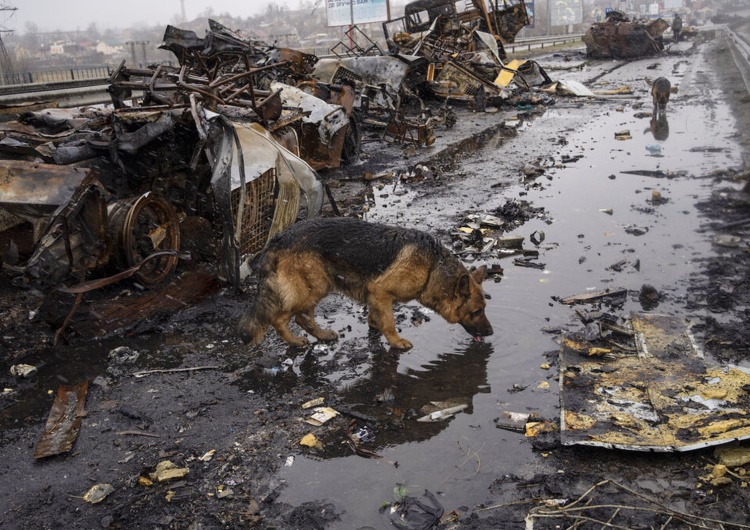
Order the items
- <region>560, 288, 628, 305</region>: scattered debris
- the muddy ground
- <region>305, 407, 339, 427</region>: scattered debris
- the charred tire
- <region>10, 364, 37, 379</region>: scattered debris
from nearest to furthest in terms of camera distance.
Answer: the muddy ground
<region>305, 407, 339, 427</region>: scattered debris
<region>10, 364, 37, 379</region>: scattered debris
<region>560, 288, 628, 305</region>: scattered debris
the charred tire

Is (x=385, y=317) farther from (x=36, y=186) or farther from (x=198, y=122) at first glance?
(x=36, y=186)

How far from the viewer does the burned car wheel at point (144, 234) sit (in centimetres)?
616

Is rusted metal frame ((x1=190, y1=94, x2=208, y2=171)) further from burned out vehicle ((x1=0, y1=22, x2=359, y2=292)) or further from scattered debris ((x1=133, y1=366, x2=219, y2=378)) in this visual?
scattered debris ((x1=133, y1=366, x2=219, y2=378))

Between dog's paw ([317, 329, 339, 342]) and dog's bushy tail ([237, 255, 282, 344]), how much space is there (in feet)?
2.06

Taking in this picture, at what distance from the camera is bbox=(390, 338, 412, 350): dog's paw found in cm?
541

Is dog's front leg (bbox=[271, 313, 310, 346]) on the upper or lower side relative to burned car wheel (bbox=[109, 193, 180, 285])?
lower

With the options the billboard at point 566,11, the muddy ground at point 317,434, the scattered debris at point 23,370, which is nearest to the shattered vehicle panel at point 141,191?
the muddy ground at point 317,434

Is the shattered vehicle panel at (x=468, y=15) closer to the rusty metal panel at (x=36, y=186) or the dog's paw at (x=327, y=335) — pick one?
the rusty metal panel at (x=36, y=186)

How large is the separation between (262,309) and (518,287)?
10.2 ft

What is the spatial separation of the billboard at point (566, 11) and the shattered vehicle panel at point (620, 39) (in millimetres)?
33350

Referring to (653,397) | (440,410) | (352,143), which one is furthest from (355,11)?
(653,397)

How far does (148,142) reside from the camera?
6578 mm

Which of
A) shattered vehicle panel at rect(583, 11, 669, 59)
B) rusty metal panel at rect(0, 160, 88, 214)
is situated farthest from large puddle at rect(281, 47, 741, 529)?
shattered vehicle panel at rect(583, 11, 669, 59)

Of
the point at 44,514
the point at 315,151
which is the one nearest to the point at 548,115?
the point at 315,151
